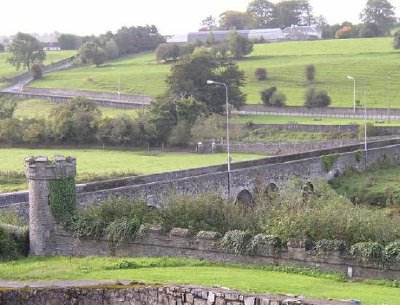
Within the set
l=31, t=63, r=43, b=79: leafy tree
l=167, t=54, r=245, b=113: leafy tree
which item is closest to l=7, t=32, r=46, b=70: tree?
l=31, t=63, r=43, b=79: leafy tree

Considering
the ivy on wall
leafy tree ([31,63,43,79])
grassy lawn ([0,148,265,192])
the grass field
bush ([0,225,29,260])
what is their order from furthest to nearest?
leafy tree ([31,63,43,79]) < the grass field < grassy lawn ([0,148,265,192]) < the ivy on wall < bush ([0,225,29,260])

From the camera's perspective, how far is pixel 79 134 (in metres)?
75.8

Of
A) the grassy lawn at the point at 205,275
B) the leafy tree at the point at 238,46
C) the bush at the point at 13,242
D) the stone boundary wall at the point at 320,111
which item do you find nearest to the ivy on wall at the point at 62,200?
the bush at the point at 13,242

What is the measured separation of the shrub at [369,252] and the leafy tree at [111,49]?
121 m

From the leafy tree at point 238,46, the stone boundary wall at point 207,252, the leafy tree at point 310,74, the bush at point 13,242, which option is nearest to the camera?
the stone boundary wall at point 207,252

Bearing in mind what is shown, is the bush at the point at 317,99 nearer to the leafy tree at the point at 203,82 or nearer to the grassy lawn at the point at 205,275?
the leafy tree at the point at 203,82

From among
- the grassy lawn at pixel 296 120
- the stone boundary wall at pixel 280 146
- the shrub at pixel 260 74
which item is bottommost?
the stone boundary wall at pixel 280 146

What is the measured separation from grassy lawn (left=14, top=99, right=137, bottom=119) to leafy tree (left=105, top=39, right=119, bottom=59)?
3629 centimetres

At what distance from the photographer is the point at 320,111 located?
91.7 meters

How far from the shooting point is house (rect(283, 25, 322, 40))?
168 meters

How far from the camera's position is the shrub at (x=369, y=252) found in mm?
23016

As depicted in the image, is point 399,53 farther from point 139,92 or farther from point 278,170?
point 278,170

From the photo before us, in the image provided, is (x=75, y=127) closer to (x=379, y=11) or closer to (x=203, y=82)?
(x=203, y=82)

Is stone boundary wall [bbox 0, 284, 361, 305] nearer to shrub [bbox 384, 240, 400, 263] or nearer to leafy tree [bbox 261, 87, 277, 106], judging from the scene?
shrub [bbox 384, 240, 400, 263]
